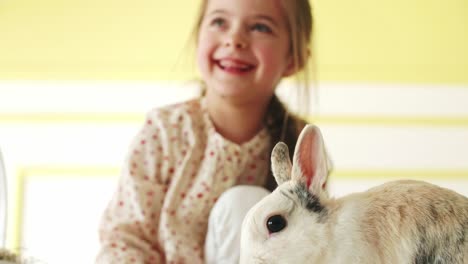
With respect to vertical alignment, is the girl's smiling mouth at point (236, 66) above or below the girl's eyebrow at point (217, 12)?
below

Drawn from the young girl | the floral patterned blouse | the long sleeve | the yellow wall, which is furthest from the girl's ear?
the yellow wall

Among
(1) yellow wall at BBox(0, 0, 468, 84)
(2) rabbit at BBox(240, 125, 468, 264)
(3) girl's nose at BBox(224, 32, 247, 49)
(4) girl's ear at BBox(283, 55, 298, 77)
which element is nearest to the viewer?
(2) rabbit at BBox(240, 125, 468, 264)

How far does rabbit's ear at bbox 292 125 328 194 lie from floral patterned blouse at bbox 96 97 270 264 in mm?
468

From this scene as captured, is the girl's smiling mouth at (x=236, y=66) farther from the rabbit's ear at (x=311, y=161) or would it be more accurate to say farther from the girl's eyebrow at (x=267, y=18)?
the rabbit's ear at (x=311, y=161)

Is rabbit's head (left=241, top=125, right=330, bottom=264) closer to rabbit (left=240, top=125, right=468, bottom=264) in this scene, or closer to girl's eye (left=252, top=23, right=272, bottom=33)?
rabbit (left=240, top=125, right=468, bottom=264)

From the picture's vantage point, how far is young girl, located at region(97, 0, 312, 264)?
28.4 inches

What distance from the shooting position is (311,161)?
0.32 m

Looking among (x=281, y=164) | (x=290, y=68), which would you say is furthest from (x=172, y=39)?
(x=281, y=164)

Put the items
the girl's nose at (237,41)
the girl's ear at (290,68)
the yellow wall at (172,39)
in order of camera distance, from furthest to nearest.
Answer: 1. the yellow wall at (172,39)
2. the girl's ear at (290,68)
3. the girl's nose at (237,41)

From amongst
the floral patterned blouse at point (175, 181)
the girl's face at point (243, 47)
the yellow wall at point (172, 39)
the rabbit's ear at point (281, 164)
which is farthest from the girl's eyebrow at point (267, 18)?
the yellow wall at point (172, 39)

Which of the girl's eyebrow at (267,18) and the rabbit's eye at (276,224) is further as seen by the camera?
the girl's eyebrow at (267,18)

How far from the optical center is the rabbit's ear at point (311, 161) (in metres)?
0.32

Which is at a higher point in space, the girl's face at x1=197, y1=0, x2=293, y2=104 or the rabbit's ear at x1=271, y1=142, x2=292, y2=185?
the girl's face at x1=197, y1=0, x2=293, y2=104

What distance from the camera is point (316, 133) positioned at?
1.04 ft
